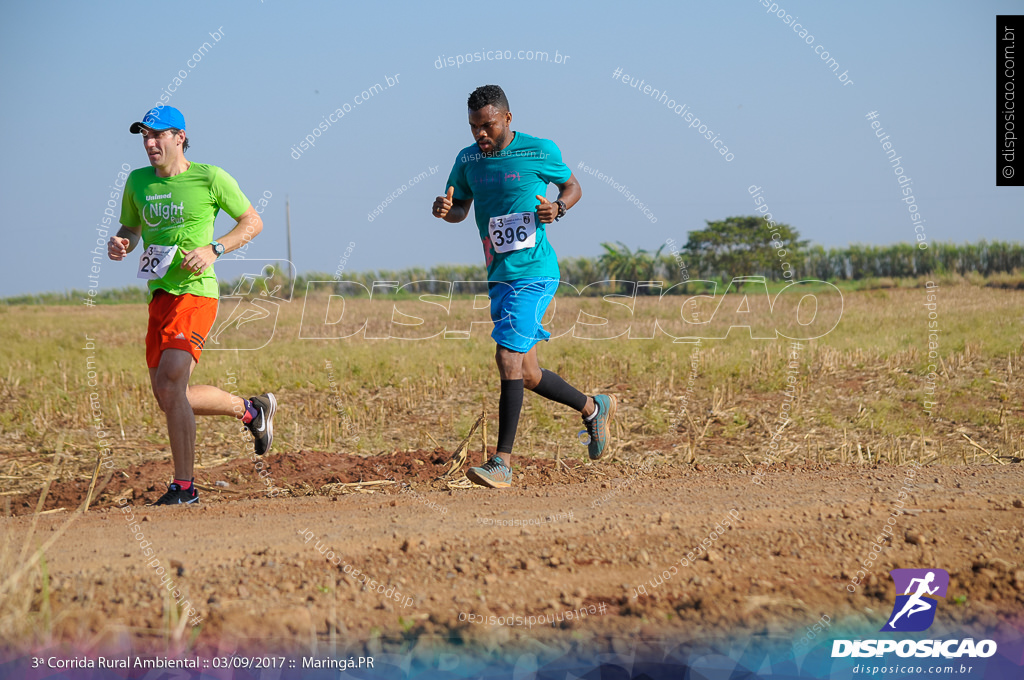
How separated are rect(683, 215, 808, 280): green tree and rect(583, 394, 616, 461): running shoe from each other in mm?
24055

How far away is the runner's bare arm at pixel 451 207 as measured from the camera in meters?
5.71

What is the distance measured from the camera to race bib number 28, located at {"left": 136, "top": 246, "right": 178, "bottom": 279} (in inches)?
206

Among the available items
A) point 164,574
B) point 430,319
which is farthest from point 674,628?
point 430,319

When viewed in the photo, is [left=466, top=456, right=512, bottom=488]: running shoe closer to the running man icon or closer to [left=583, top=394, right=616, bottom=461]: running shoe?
[left=583, top=394, right=616, bottom=461]: running shoe

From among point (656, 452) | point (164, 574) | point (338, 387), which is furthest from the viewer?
point (338, 387)

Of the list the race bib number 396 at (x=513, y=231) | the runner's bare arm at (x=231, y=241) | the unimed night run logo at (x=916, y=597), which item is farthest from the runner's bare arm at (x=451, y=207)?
the unimed night run logo at (x=916, y=597)

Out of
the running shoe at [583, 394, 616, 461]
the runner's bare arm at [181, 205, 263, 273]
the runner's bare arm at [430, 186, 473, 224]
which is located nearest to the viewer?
the runner's bare arm at [181, 205, 263, 273]

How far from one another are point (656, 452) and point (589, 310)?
13013mm

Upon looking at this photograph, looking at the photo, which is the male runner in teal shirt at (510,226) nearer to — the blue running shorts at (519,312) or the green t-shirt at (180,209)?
the blue running shorts at (519,312)

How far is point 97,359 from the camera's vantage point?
1281cm

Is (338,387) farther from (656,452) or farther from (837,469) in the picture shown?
(837,469)

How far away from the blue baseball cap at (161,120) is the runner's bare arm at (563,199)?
233cm

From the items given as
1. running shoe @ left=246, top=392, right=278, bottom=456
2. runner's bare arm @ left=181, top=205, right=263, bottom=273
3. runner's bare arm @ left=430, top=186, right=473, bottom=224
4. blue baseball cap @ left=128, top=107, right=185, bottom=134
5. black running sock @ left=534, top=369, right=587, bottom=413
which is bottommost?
running shoe @ left=246, top=392, right=278, bottom=456

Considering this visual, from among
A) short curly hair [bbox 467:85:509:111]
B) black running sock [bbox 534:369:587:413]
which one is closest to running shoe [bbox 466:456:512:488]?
black running sock [bbox 534:369:587:413]
